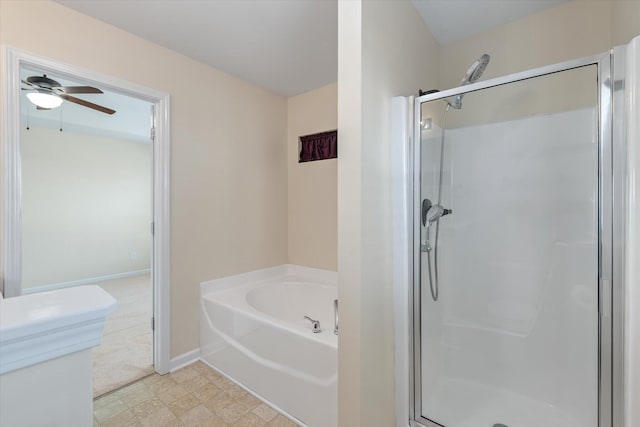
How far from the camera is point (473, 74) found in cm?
150

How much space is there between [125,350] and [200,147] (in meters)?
1.86

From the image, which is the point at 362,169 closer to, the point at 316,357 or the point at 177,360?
the point at 316,357

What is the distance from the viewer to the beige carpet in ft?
6.75

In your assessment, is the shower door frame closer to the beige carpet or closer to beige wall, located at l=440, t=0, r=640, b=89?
beige wall, located at l=440, t=0, r=640, b=89

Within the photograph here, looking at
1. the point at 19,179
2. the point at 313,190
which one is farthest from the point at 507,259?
the point at 19,179

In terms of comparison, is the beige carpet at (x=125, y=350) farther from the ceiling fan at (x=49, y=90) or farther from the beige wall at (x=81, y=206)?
the ceiling fan at (x=49, y=90)

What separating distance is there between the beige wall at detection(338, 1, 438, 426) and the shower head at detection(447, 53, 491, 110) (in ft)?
1.32

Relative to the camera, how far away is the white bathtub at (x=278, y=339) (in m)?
1.57

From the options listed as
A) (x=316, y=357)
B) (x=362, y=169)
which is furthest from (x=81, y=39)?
(x=316, y=357)

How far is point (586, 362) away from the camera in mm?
1585

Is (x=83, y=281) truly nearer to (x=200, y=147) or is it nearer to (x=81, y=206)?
(x=81, y=206)

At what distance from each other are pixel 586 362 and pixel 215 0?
2949 millimetres

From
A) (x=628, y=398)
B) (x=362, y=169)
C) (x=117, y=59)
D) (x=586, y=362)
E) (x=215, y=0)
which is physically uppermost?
(x=215, y=0)

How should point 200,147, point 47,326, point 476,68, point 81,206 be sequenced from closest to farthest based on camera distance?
point 47,326 → point 476,68 → point 200,147 → point 81,206
